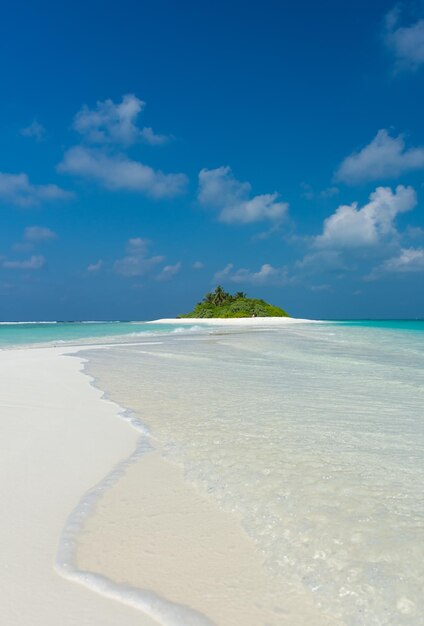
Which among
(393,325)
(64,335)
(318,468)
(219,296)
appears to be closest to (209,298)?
(219,296)

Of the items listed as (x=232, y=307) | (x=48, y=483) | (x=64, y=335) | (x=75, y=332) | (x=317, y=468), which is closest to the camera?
(x=48, y=483)

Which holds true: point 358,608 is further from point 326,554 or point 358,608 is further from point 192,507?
point 192,507

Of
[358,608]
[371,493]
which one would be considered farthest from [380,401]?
[358,608]

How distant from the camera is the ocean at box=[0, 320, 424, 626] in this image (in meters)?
2.13

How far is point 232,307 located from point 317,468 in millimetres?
73322

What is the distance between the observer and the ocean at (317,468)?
7.00ft

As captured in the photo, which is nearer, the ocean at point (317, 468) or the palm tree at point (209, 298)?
the ocean at point (317, 468)

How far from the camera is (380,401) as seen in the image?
A: 6.48 meters

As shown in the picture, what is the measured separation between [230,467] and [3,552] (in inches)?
72.5

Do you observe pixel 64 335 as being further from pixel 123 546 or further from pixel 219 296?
pixel 219 296

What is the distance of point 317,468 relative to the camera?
3637mm

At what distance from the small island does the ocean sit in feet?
221

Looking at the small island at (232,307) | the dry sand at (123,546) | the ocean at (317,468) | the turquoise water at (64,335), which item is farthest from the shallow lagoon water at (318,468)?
the small island at (232,307)

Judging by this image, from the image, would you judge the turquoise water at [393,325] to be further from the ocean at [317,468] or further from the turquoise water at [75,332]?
the ocean at [317,468]
